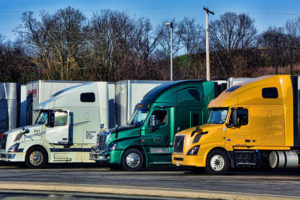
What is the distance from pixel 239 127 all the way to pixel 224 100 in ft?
3.47

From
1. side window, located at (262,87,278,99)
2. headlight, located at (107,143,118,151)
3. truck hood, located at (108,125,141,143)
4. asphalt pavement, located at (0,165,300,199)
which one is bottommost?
asphalt pavement, located at (0,165,300,199)

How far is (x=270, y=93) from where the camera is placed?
60.8 ft

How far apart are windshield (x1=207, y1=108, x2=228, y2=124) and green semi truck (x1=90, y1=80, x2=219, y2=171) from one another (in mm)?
1822

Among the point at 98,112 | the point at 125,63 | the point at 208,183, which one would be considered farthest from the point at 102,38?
the point at 208,183

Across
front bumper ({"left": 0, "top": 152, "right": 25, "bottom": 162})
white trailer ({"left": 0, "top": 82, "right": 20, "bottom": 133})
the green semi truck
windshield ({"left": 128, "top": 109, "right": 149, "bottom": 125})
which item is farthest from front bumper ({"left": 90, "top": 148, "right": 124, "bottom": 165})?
white trailer ({"left": 0, "top": 82, "right": 20, "bottom": 133})

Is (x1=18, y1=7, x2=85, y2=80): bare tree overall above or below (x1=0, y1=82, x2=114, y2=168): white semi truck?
above

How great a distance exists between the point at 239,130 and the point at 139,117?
429 centimetres

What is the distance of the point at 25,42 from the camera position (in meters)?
47.0

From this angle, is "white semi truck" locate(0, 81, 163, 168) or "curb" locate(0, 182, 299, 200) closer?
"curb" locate(0, 182, 299, 200)

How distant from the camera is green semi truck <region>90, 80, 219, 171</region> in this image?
20.4 metres

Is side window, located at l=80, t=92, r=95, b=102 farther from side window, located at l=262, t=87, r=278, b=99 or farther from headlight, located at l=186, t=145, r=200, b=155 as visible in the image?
side window, located at l=262, t=87, r=278, b=99

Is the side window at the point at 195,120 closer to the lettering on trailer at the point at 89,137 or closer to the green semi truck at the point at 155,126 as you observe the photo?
Answer: the green semi truck at the point at 155,126

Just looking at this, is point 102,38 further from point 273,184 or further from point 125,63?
point 273,184

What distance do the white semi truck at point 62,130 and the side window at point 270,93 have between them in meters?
7.34
